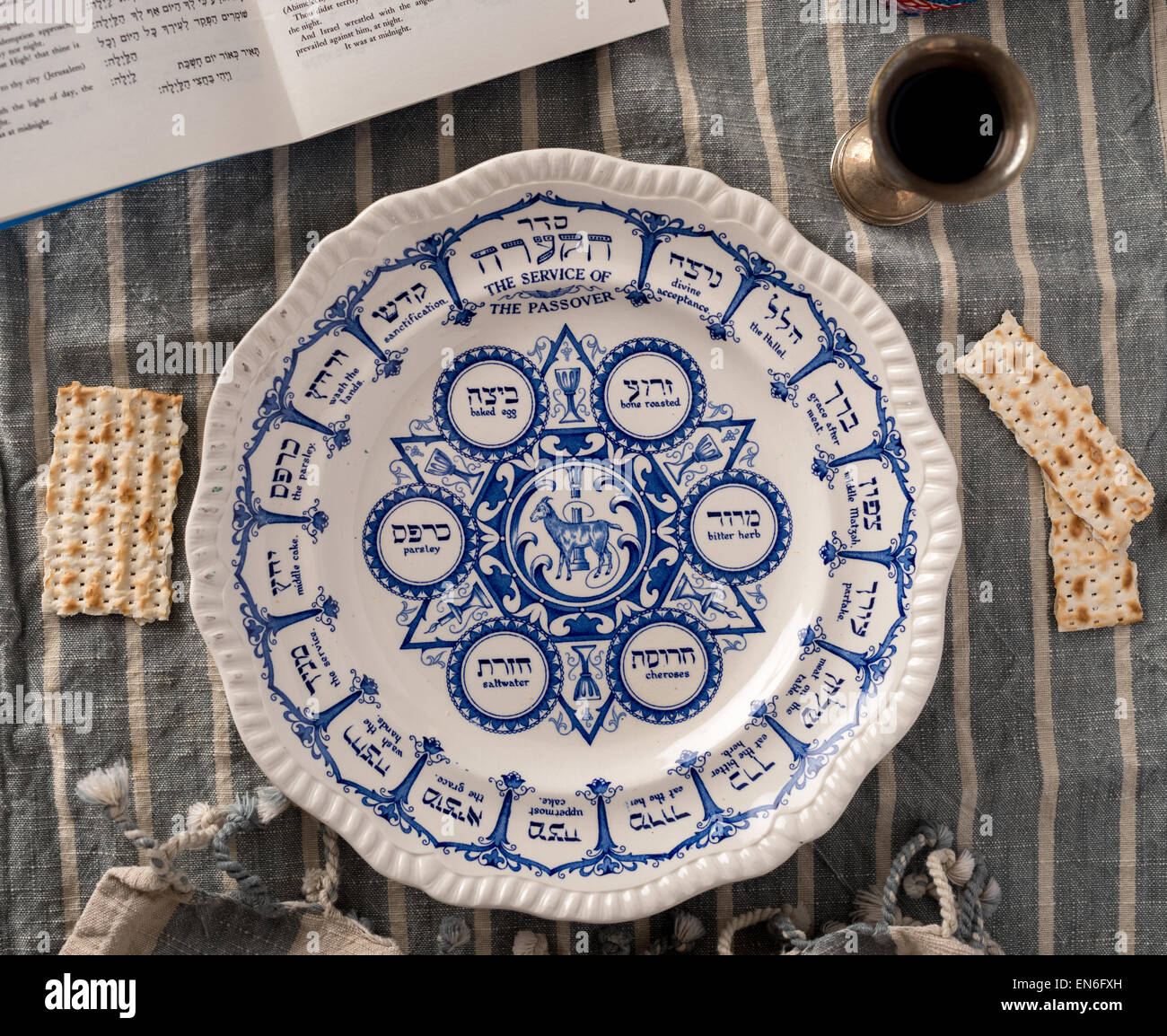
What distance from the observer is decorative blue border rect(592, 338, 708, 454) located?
0.89 metres

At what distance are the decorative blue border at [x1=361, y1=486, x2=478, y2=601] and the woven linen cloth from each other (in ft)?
0.76

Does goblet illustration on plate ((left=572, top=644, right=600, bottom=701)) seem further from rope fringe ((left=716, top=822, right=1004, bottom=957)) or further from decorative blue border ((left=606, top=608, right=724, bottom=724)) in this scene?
rope fringe ((left=716, top=822, right=1004, bottom=957))

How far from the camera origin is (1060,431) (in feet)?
3.06

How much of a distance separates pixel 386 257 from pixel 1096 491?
2.64 ft

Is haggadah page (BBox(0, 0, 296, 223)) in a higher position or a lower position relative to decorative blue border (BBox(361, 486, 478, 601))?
higher

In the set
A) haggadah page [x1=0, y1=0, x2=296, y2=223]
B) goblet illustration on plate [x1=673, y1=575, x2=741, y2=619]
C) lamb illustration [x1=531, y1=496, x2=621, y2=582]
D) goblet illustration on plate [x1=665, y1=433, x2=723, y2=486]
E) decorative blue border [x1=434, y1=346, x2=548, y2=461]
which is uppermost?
haggadah page [x1=0, y1=0, x2=296, y2=223]

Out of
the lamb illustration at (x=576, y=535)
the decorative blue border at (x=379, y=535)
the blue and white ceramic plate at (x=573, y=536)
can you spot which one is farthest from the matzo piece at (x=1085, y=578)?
the decorative blue border at (x=379, y=535)

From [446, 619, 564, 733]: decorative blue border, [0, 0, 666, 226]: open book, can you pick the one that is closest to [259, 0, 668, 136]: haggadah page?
[0, 0, 666, 226]: open book

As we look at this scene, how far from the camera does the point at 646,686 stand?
892 millimetres

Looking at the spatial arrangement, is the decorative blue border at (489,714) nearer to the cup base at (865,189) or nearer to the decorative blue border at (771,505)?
the decorative blue border at (771,505)

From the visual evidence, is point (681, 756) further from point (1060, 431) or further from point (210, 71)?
point (210, 71)

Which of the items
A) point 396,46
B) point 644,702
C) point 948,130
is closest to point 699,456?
point 644,702

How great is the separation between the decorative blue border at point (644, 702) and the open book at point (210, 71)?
0.60 metres

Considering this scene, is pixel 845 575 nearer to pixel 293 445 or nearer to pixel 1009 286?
pixel 1009 286
